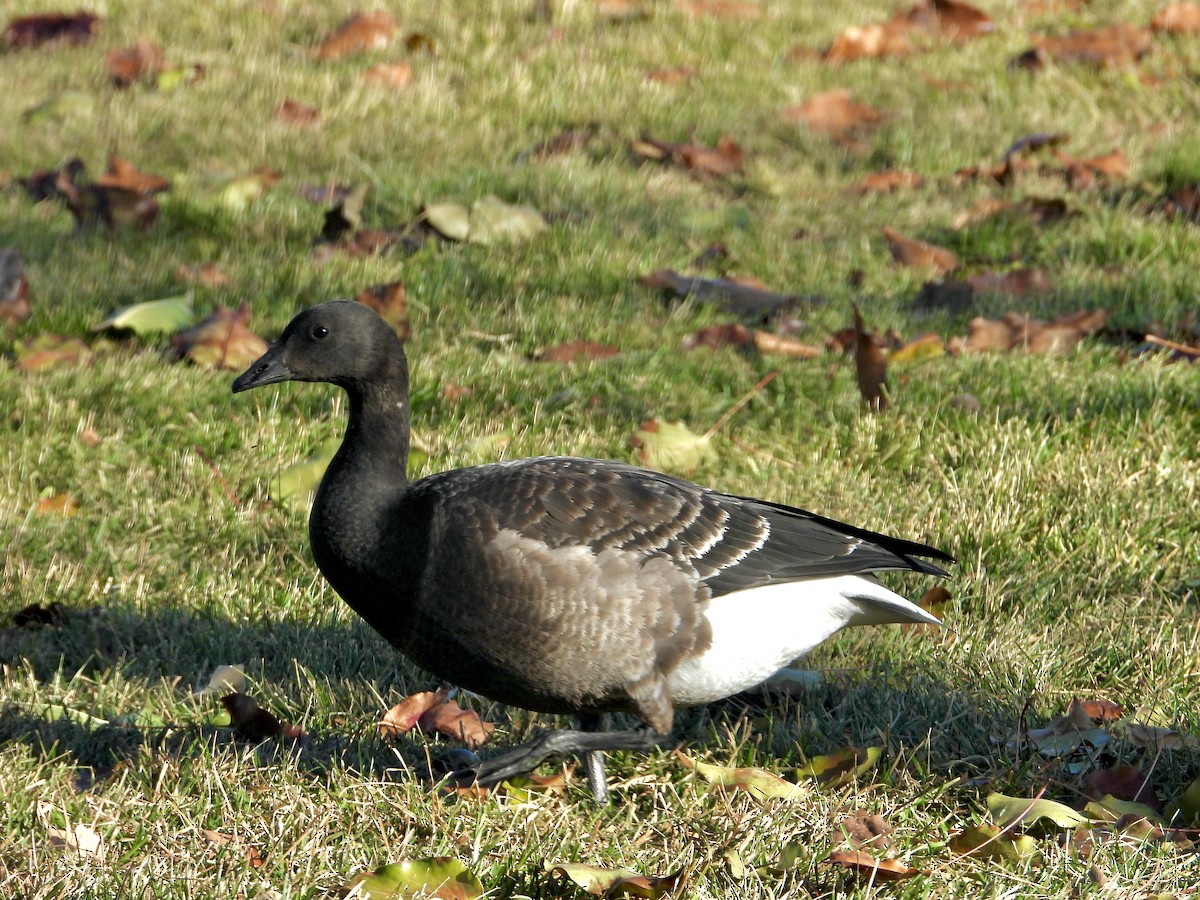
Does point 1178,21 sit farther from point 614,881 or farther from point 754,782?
point 614,881

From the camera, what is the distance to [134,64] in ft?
29.9

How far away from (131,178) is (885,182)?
4.10 m

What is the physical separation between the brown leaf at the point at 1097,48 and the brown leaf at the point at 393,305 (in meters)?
4.82

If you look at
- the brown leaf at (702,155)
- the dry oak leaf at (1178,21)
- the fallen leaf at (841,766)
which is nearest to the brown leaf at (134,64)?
the brown leaf at (702,155)

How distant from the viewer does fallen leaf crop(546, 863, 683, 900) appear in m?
3.12

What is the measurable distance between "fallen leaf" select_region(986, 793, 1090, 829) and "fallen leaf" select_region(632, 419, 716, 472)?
85.1 inches

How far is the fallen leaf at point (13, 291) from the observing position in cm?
627

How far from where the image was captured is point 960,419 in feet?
18.4

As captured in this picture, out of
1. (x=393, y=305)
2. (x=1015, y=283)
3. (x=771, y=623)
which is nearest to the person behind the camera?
(x=771, y=623)

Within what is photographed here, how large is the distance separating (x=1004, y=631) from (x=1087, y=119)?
5162 mm

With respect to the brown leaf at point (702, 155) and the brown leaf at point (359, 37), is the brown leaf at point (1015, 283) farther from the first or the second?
the brown leaf at point (359, 37)

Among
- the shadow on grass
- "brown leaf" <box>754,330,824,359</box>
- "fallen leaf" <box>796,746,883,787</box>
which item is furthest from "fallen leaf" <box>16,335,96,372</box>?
"fallen leaf" <box>796,746,883,787</box>

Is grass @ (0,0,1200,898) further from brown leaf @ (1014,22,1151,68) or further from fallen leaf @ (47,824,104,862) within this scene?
brown leaf @ (1014,22,1151,68)

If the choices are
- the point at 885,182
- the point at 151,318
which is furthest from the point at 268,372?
the point at 885,182
